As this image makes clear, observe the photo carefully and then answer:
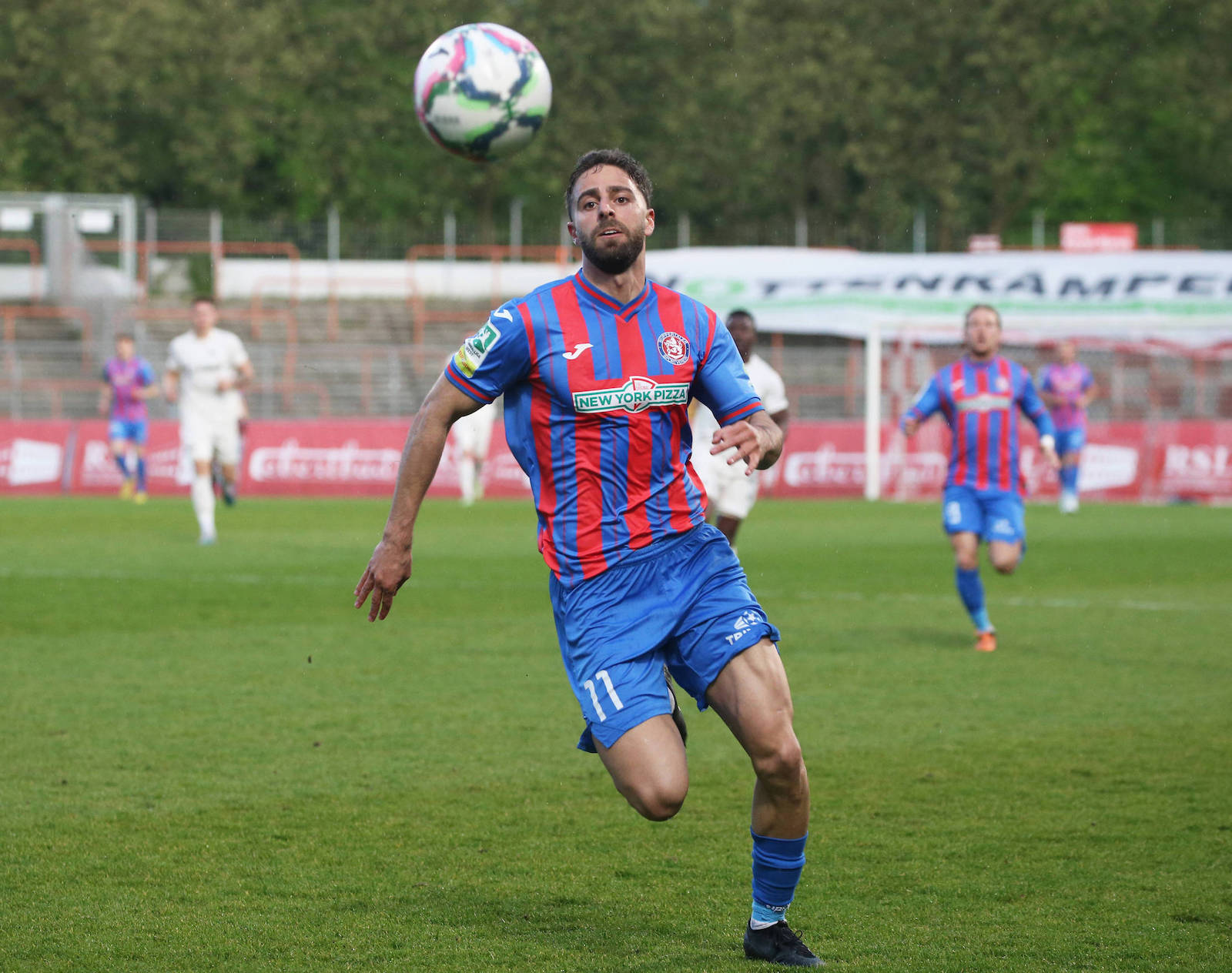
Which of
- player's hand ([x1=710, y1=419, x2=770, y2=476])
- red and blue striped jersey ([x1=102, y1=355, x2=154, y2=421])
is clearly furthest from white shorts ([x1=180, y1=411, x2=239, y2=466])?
player's hand ([x1=710, y1=419, x2=770, y2=476])

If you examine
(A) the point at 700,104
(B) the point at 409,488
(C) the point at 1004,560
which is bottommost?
(C) the point at 1004,560

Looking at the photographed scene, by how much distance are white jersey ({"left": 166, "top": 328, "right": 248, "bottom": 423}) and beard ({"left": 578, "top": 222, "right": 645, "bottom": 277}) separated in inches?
484

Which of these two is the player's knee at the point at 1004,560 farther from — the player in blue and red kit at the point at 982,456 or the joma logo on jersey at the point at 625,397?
the joma logo on jersey at the point at 625,397

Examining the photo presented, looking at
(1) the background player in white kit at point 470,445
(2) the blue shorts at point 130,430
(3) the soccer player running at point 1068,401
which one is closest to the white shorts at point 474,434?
(1) the background player in white kit at point 470,445

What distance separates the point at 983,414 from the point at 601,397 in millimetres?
6573

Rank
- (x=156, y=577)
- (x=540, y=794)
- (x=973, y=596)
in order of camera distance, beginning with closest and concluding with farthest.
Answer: (x=540, y=794)
(x=973, y=596)
(x=156, y=577)

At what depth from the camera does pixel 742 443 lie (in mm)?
4520

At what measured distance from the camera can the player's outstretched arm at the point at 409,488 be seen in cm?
464

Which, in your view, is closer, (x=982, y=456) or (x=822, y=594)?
(x=982, y=456)

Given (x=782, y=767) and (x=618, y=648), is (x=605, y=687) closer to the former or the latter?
(x=618, y=648)

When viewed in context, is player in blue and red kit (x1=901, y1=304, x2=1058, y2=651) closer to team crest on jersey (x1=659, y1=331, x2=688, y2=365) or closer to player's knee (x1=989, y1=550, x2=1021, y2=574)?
player's knee (x1=989, y1=550, x2=1021, y2=574)

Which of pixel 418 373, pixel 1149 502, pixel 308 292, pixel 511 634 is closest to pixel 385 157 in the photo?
pixel 308 292

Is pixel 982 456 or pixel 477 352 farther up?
pixel 477 352

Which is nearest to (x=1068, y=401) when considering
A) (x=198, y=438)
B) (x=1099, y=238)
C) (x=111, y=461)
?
(x=198, y=438)
